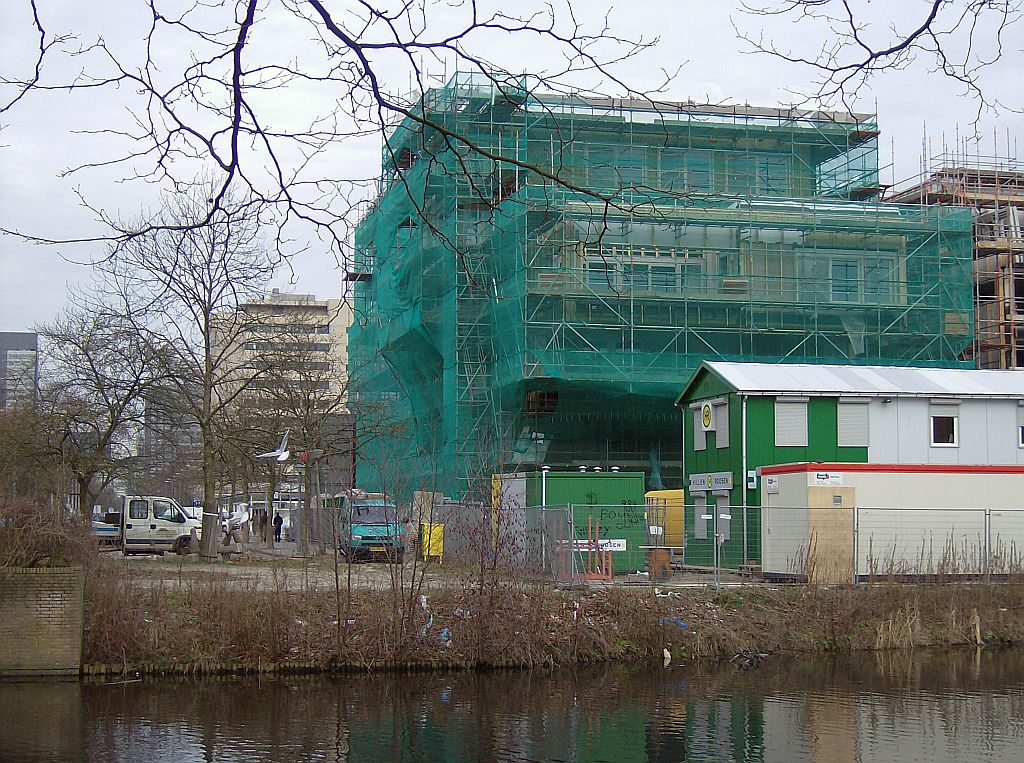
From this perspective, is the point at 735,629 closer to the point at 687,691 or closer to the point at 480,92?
the point at 687,691

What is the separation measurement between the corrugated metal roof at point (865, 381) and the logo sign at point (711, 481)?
2461 mm

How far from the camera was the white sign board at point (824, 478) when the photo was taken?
92.7ft

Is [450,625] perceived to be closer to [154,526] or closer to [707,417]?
[707,417]

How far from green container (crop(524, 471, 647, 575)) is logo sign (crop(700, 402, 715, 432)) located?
623 cm

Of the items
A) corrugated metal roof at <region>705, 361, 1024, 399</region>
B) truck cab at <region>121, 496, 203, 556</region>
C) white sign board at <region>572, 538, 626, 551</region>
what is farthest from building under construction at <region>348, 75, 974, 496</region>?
white sign board at <region>572, 538, 626, 551</region>

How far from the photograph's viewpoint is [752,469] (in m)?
33.0

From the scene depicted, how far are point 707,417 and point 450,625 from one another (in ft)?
54.0

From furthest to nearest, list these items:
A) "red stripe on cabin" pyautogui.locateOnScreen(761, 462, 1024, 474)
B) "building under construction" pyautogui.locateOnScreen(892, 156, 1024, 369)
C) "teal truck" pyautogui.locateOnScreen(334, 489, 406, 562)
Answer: "building under construction" pyautogui.locateOnScreen(892, 156, 1024, 369) < "teal truck" pyautogui.locateOnScreen(334, 489, 406, 562) < "red stripe on cabin" pyautogui.locateOnScreen(761, 462, 1024, 474)

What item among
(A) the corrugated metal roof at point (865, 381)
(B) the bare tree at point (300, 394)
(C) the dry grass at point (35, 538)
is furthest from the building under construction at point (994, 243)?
(C) the dry grass at point (35, 538)

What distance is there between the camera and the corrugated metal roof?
111 feet

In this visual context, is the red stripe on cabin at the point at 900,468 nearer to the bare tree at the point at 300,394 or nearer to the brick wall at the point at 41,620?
the bare tree at the point at 300,394

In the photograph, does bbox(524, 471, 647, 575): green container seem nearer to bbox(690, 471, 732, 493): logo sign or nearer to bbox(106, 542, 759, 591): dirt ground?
bbox(106, 542, 759, 591): dirt ground

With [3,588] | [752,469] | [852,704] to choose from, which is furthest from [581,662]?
[752,469]

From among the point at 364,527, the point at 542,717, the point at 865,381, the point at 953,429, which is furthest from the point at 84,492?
the point at 953,429
